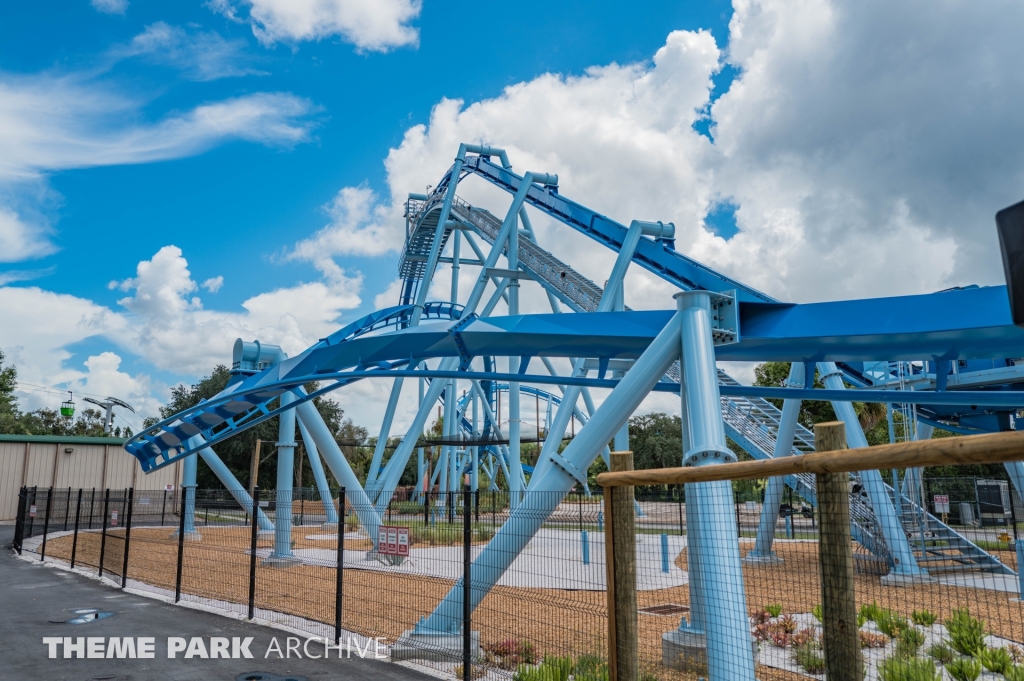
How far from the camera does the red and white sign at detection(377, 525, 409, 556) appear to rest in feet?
28.8

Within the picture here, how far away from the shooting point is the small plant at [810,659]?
23.6 ft

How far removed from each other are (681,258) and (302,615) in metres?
10.5

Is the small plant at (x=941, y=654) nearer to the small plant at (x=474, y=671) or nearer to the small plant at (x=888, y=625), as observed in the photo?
the small plant at (x=888, y=625)

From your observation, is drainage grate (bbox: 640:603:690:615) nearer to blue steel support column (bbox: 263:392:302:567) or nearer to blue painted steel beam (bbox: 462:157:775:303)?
blue painted steel beam (bbox: 462:157:775:303)

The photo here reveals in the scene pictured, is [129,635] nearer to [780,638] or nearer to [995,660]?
[780,638]

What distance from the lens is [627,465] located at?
5559 millimetres

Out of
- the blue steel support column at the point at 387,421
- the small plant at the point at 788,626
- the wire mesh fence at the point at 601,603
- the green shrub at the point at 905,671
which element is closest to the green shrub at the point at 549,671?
the wire mesh fence at the point at 601,603

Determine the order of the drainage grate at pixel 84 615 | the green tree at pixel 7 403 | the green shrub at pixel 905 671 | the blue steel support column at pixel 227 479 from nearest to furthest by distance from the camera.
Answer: the green shrub at pixel 905 671
the drainage grate at pixel 84 615
the blue steel support column at pixel 227 479
the green tree at pixel 7 403

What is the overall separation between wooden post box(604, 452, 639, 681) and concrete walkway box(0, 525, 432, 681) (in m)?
2.85

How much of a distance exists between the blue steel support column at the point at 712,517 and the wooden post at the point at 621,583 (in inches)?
28.5

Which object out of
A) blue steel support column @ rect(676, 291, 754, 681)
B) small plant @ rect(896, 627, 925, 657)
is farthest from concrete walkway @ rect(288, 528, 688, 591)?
small plant @ rect(896, 627, 925, 657)

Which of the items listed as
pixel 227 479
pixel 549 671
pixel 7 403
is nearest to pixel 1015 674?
pixel 549 671

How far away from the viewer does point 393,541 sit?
8914mm

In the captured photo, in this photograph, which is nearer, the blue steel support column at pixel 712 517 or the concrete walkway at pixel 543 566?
the blue steel support column at pixel 712 517
